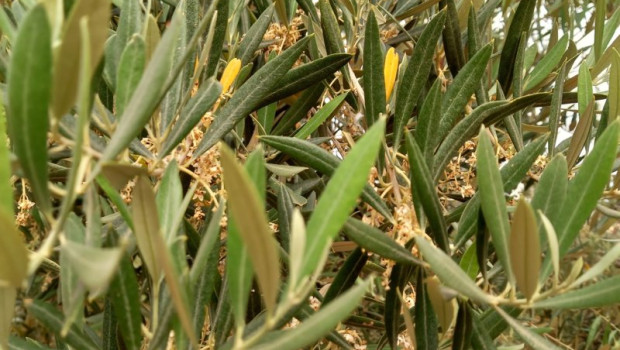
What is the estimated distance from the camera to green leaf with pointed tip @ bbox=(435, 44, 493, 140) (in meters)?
0.82

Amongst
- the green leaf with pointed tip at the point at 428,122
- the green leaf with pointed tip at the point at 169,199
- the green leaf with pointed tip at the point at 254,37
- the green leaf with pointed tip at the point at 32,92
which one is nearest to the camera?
the green leaf with pointed tip at the point at 32,92

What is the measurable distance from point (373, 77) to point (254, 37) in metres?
0.26

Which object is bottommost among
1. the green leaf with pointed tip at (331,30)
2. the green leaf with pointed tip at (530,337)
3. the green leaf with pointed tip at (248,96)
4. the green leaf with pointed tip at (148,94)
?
the green leaf with pointed tip at (530,337)

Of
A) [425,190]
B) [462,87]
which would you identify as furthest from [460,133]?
[425,190]

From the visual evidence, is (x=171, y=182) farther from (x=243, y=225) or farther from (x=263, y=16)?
(x=263, y=16)

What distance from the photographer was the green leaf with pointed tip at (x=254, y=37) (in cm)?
101

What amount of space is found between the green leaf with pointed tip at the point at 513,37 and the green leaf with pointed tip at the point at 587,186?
394 mm

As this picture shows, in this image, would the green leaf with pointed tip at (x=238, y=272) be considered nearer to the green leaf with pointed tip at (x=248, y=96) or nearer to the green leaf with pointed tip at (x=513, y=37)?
the green leaf with pointed tip at (x=248, y=96)

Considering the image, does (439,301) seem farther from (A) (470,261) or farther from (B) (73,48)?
(B) (73,48)

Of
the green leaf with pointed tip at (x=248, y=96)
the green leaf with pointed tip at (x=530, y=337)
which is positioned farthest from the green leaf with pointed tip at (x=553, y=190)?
the green leaf with pointed tip at (x=248, y=96)

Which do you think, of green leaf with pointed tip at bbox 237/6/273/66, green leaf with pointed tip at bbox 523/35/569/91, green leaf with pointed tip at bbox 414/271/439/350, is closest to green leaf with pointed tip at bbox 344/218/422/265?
green leaf with pointed tip at bbox 414/271/439/350

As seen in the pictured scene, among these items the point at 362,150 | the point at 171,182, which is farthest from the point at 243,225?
the point at 171,182

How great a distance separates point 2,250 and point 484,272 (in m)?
0.46

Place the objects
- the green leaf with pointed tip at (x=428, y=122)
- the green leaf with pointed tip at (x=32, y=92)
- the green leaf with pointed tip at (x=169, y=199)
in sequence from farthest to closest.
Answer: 1. the green leaf with pointed tip at (x=428, y=122)
2. the green leaf with pointed tip at (x=169, y=199)
3. the green leaf with pointed tip at (x=32, y=92)
